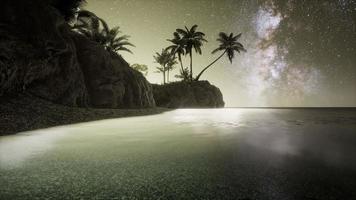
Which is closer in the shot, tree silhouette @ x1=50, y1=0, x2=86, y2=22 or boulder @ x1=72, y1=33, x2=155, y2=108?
boulder @ x1=72, y1=33, x2=155, y2=108

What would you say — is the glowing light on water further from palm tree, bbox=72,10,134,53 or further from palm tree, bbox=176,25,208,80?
palm tree, bbox=176,25,208,80

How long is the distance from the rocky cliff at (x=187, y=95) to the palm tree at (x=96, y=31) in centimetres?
1067

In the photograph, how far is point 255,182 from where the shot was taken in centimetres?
312

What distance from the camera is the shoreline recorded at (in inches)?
352

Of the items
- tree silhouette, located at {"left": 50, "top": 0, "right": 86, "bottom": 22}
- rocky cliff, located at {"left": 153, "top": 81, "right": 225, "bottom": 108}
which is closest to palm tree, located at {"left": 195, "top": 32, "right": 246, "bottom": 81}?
rocky cliff, located at {"left": 153, "top": 81, "right": 225, "bottom": 108}

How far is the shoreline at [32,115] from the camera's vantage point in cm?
895

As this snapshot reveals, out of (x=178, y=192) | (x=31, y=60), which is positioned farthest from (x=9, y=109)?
(x=178, y=192)

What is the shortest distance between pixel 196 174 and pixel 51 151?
3208mm

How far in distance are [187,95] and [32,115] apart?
36.9 meters

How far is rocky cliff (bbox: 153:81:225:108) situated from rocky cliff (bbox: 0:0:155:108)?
22977 mm

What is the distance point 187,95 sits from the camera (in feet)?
153

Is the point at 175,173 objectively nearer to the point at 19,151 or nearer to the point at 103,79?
the point at 19,151

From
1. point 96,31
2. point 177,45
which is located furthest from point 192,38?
point 96,31

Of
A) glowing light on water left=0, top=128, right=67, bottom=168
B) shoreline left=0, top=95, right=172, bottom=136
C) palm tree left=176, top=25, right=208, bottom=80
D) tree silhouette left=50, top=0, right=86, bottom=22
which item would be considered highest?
palm tree left=176, top=25, right=208, bottom=80
